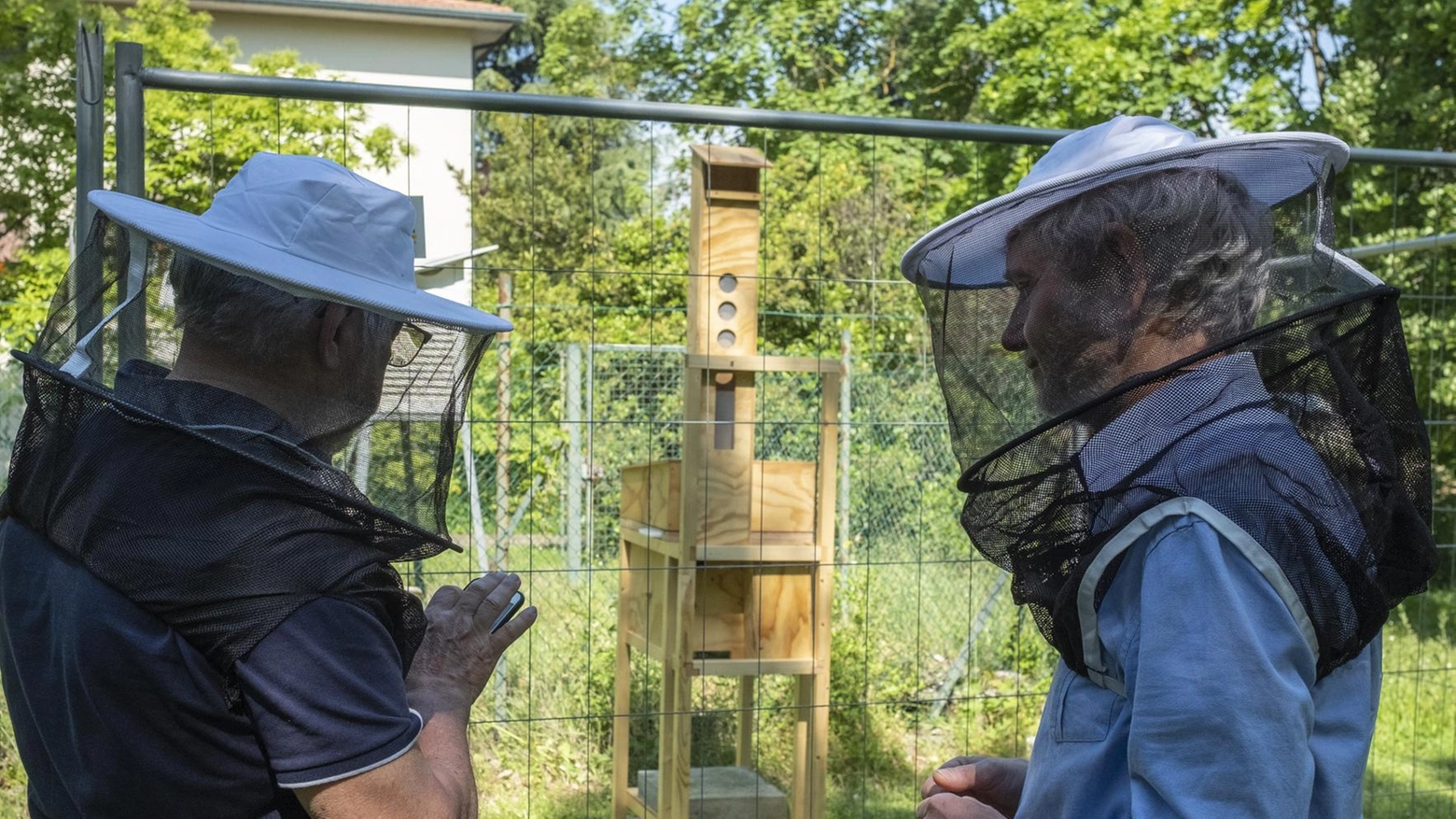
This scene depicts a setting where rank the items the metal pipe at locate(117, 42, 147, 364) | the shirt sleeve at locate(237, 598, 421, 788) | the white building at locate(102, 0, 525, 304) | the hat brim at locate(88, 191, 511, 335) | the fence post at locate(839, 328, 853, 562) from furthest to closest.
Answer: the white building at locate(102, 0, 525, 304) < the fence post at locate(839, 328, 853, 562) < the metal pipe at locate(117, 42, 147, 364) < the hat brim at locate(88, 191, 511, 335) < the shirt sleeve at locate(237, 598, 421, 788)

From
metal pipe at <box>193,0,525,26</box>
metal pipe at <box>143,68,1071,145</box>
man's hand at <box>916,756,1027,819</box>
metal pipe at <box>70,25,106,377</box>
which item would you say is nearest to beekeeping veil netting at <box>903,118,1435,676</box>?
man's hand at <box>916,756,1027,819</box>

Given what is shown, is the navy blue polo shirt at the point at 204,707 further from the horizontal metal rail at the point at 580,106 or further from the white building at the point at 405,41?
the white building at the point at 405,41

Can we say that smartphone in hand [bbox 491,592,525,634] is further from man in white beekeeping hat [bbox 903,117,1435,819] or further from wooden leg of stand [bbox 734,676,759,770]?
wooden leg of stand [bbox 734,676,759,770]

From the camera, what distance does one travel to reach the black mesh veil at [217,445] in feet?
5.16

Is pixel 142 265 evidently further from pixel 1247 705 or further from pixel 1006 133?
pixel 1006 133

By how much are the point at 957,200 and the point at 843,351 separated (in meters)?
8.23

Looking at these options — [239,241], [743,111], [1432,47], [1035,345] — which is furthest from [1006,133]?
[1432,47]

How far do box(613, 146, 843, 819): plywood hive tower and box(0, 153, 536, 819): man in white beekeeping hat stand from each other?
2.31m

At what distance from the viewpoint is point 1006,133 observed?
12.1 ft

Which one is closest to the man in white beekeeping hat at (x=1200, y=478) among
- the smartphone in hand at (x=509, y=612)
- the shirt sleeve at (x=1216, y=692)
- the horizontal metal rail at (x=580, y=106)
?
the shirt sleeve at (x=1216, y=692)

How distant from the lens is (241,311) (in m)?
1.73

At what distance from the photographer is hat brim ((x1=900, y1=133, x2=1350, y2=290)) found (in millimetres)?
1613

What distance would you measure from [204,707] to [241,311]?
0.54 meters

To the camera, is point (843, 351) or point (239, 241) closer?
point (239, 241)
